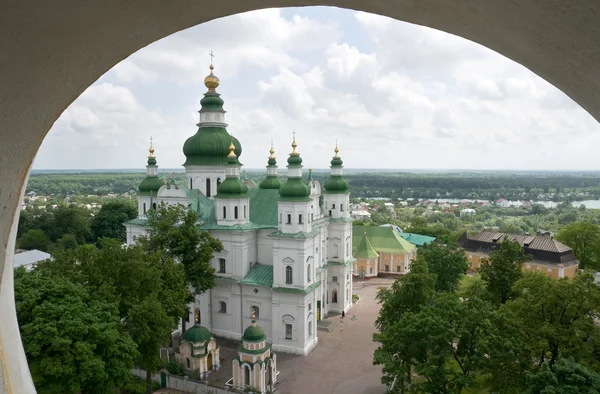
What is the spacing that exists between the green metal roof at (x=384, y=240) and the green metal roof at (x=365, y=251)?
467 mm

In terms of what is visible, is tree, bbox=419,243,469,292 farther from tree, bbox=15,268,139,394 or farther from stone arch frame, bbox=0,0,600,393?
stone arch frame, bbox=0,0,600,393

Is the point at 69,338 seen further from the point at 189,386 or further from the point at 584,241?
the point at 584,241

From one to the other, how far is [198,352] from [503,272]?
1646cm

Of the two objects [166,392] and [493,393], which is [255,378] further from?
[493,393]

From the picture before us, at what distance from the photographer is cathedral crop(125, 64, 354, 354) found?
2370 cm

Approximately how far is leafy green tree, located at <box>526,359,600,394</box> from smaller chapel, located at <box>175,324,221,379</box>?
1438 cm

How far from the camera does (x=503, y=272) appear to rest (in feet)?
75.2

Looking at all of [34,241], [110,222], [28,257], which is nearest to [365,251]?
[28,257]

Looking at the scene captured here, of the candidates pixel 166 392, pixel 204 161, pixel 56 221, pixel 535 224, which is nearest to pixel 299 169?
pixel 204 161

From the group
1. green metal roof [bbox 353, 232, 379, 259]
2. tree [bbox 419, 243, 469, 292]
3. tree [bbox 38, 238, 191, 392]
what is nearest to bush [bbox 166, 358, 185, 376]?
tree [bbox 38, 238, 191, 392]

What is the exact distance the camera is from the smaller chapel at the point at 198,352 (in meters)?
20.8

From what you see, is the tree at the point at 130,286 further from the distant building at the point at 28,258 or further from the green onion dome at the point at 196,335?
the distant building at the point at 28,258

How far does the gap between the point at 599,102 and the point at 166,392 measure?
21.1 meters

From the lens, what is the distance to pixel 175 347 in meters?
23.9
